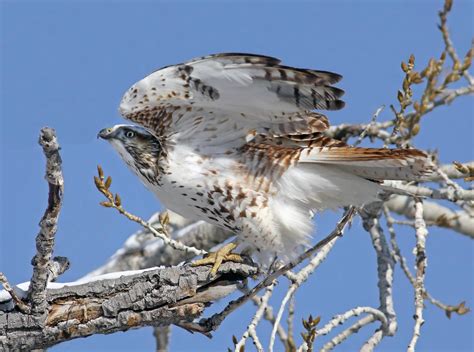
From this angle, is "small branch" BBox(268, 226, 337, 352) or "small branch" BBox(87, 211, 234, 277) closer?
"small branch" BBox(268, 226, 337, 352)

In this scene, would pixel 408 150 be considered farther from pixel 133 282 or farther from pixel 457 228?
pixel 457 228

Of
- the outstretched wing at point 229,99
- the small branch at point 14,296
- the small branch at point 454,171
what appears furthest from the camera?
the small branch at point 454,171

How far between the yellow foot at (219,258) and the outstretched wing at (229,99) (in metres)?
0.67

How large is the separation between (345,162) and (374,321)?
3.66ft

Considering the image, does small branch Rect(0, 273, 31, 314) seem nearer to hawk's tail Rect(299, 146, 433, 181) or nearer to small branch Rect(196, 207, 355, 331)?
small branch Rect(196, 207, 355, 331)

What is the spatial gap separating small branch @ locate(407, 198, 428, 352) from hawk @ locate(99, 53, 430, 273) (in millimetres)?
415

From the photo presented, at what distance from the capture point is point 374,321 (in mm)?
5246

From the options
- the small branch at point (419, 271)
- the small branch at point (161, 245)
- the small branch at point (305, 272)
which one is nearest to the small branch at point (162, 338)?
the small branch at point (161, 245)

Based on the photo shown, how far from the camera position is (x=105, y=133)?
521 cm

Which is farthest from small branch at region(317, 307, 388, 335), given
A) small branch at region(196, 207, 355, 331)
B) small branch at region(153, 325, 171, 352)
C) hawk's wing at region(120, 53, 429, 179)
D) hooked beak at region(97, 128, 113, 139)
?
small branch at region(153, 325, 171, 352)

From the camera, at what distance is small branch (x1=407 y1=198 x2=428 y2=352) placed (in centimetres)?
442

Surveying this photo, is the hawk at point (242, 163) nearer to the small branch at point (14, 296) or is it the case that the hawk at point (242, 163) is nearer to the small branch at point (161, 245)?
the small branch at point (14, 296)

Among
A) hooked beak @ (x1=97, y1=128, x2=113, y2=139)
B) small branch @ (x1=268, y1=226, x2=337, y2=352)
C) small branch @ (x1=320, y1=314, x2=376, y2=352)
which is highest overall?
hooked beak @ (x1=97, y1=128, x2=113, y2=139)

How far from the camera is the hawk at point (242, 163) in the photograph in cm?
482
